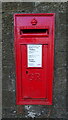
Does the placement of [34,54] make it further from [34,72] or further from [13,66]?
[13,66]

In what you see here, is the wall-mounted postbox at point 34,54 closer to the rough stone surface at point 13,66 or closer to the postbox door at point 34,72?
the postbox door at point 34,72

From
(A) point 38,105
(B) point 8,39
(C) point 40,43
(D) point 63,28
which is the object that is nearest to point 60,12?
(D) point 63,28

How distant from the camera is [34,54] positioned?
321 centimetres

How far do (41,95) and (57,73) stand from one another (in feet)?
1.67

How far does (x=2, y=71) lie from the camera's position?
339cm

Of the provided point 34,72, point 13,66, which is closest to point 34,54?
point 34,72

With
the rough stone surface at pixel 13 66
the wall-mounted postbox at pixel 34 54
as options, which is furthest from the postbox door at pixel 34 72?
the rough stone surface at pixel 13 66

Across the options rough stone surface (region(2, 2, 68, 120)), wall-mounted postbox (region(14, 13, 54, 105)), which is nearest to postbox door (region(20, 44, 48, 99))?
wall-mounted postbox (region(14, 13, 54, 105))

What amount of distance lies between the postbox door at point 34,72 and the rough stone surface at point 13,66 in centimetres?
21

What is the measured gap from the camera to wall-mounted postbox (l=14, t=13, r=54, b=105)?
3.15 meters

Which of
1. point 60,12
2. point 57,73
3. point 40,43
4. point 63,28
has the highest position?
point 60,12

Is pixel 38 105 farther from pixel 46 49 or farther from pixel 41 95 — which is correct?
pixel 46 49

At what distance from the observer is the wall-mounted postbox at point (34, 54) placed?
3152mm

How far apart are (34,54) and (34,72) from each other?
33 cm
